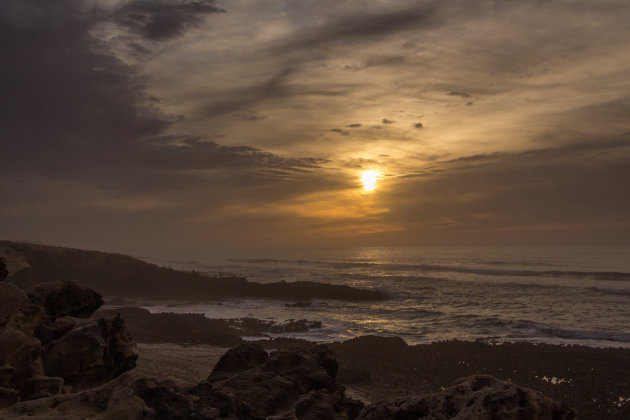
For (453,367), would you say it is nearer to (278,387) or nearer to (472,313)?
(278,387)

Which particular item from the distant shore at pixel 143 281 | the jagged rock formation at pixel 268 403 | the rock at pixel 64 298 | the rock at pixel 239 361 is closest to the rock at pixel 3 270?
the rock at pixel 64 298

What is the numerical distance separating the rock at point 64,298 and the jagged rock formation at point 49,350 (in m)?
0.15

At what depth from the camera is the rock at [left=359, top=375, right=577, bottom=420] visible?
5684 mm

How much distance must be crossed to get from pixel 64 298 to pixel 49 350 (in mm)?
2838

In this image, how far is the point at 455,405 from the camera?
612cm

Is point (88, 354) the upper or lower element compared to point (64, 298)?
lower

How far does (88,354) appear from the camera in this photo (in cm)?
923

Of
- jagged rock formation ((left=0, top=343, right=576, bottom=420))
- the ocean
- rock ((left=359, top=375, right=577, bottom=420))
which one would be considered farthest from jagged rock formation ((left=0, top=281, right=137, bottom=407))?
the ocean

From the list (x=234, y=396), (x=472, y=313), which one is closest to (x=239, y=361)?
(x=234, y=396)

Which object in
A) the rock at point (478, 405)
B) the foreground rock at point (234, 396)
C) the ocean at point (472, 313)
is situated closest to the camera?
the foreground rock at point (234, 396)

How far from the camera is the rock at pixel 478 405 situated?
5684 mm

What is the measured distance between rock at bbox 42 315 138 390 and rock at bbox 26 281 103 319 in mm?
2080

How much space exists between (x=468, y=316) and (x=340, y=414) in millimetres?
28178

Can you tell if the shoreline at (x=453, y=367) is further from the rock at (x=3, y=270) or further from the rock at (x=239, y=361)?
the rock at (x=3, y=270)
